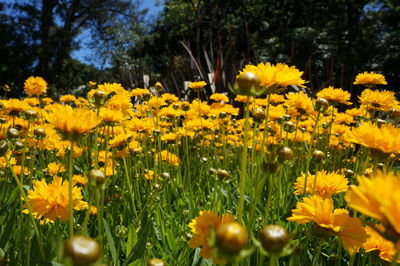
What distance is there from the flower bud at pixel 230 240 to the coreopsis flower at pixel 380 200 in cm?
13

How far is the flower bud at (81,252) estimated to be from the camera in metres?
0.39

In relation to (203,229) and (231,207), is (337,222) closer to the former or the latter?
(203,229)

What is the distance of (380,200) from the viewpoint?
0.38 m

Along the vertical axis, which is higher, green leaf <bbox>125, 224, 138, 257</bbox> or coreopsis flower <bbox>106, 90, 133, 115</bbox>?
coreopsis flower <bbox>106, 90, 133, 115</bbox>

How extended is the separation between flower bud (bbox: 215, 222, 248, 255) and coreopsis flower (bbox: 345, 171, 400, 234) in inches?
5.2

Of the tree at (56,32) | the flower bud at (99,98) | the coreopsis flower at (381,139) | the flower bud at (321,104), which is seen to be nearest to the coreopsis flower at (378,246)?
the coreopsis flower at (381,139)

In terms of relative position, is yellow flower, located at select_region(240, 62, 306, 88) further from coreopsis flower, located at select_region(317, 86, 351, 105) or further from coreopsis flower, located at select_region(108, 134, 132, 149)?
coreopsis flower, located at select_region(108, 134, 132, 149)

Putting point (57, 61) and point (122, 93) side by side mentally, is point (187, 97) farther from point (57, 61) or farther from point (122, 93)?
point (57, 61)

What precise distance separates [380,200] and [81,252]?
0.32 meters

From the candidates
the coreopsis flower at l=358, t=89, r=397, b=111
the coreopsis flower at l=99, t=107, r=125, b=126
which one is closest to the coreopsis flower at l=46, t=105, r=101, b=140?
the coreopsis flower at l=99, t=107, r=125, b=126

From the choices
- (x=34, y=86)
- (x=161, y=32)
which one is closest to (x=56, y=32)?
(x=161, y=32)

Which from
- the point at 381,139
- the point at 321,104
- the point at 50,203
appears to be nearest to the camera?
the point at 381,139

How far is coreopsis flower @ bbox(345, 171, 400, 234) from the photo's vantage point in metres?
0.38

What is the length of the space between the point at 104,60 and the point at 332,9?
9.05 m
